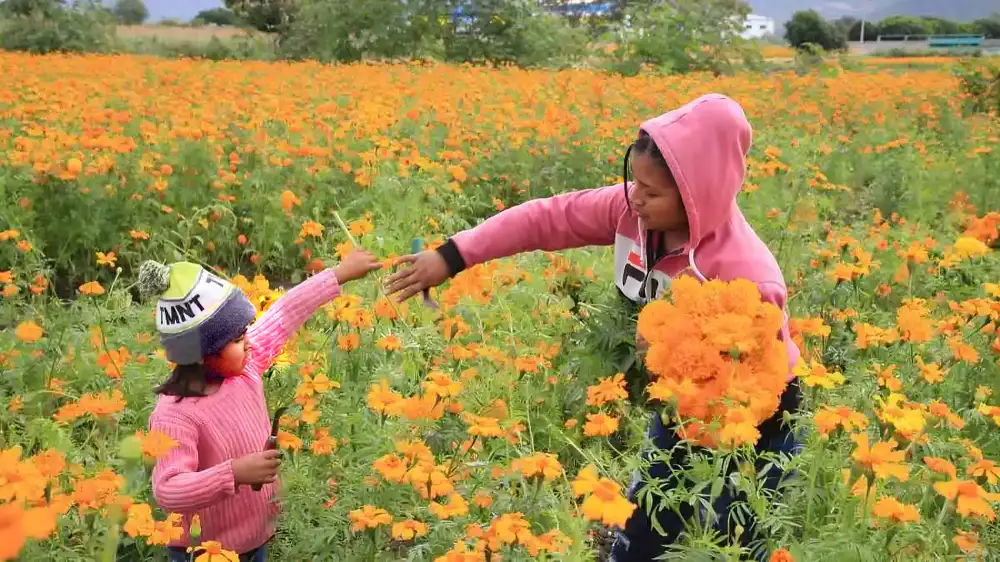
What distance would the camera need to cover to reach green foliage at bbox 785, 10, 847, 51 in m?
41.5

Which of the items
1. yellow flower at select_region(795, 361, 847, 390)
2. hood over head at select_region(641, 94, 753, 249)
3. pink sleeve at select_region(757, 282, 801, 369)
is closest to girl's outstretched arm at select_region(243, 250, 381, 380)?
hood over head at select_region(641, 94, 753, 249)

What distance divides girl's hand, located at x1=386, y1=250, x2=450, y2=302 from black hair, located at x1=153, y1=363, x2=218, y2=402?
597mm

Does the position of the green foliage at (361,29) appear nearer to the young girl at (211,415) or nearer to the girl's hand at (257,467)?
the young girl at (211,415)

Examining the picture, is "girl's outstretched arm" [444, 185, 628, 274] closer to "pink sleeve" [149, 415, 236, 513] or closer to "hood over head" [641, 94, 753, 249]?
"hood over head" [641, 94, 753, 249]

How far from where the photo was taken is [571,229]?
2.58 meters

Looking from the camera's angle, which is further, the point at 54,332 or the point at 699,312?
the point at 54,332

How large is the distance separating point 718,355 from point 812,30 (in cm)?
4601

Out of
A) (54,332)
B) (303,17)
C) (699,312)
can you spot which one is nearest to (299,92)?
(54,332)

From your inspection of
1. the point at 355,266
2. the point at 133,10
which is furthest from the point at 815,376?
the point at 133,10

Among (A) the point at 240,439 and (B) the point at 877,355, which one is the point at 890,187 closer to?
(B) the point at 877,355

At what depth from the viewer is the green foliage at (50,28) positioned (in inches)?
691

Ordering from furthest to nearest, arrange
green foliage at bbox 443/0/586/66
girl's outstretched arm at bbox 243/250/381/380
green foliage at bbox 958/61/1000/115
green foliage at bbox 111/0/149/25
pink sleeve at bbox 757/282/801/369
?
green foliage at bbox 111/0/149/25 < green foliage at bbox 443/0/586/66 < green foliage at bbox 958/61/1000/115 < girl's outstretched arm at bbox 243/250/381/380 < pink sleeve at bbox 757/282/801/369

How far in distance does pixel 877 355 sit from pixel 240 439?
2449 mm

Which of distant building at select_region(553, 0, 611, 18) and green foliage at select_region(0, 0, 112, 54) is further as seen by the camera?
distant building at select_region(553, 0, 611, 18)
